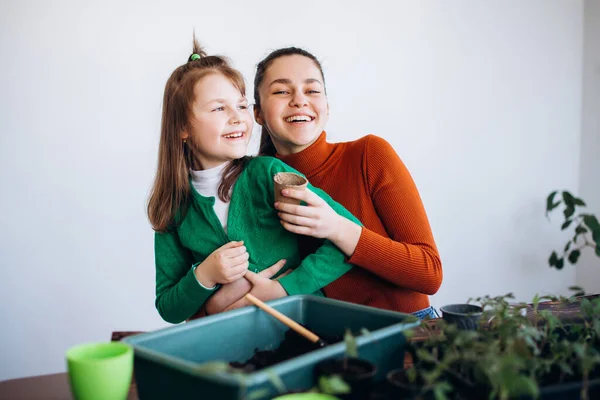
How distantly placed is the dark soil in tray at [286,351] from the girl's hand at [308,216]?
339mm

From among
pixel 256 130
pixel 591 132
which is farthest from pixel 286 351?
pixel 591 132

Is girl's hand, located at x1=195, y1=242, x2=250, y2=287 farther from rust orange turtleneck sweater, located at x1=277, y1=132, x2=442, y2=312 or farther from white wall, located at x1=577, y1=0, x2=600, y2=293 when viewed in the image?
white wall, located at x1=577, y1=0, x2=600, y2=293

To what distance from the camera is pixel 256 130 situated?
8.26 ft

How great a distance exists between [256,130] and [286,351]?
161 centimetres

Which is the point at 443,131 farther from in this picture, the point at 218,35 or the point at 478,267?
the point at 218,35

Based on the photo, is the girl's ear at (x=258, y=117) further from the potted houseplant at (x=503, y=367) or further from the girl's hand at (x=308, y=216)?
the potted houseplant at (x=503, y=367)

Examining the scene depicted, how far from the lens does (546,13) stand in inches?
154

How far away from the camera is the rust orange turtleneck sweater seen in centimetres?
151

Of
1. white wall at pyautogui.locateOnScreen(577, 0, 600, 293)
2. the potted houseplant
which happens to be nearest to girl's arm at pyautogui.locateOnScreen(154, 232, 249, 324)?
the potted houseplant

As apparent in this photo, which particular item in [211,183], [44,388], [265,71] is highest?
[265,71]

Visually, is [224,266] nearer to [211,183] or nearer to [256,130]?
[211,183]

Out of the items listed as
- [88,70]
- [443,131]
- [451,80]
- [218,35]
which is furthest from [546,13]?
[88,70]

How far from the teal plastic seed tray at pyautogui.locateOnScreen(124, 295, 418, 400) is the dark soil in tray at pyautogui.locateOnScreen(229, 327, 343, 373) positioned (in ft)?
0.08

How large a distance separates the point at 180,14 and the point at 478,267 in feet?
7.94
